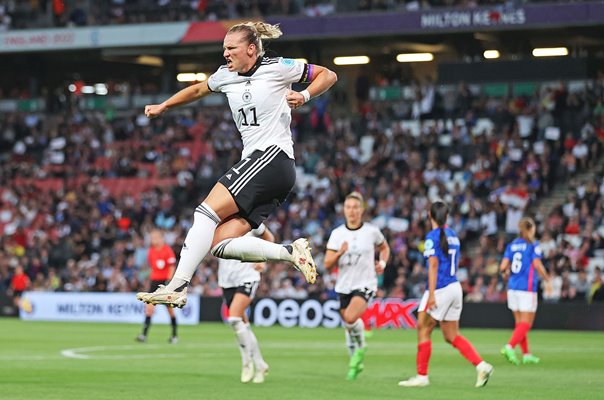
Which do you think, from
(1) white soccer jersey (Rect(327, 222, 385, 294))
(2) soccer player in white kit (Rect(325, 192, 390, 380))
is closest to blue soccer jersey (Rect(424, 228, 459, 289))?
(2) soccer player in white kit (Rect(325, 192, 390, 380))

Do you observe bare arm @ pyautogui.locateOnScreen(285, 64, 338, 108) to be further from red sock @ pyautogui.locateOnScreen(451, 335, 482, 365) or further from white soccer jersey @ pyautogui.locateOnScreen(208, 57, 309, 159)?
red sock @ pyautogui.locateOnScreen(451, 335, 482, 365)

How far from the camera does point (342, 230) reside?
17062 mm

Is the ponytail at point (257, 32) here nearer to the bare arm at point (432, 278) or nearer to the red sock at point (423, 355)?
the bare arm at point (432, 278)

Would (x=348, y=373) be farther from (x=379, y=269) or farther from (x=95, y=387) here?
(x=95, y=387)

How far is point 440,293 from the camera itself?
15.1 metres

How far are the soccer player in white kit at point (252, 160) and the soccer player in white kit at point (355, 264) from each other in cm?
633

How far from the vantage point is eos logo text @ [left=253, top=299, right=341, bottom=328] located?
31453 millimetres

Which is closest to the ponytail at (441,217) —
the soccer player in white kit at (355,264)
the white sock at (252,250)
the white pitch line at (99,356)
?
the soccer player in white kit at (355,264)

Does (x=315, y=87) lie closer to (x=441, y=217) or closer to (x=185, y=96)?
(x=185, y=96)

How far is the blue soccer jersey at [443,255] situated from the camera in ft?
49.7

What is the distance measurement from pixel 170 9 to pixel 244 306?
27.3 meters

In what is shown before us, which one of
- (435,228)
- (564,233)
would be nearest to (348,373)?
(435,228)

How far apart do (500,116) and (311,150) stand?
5911mm

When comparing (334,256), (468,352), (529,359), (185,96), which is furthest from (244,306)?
(185,96)
